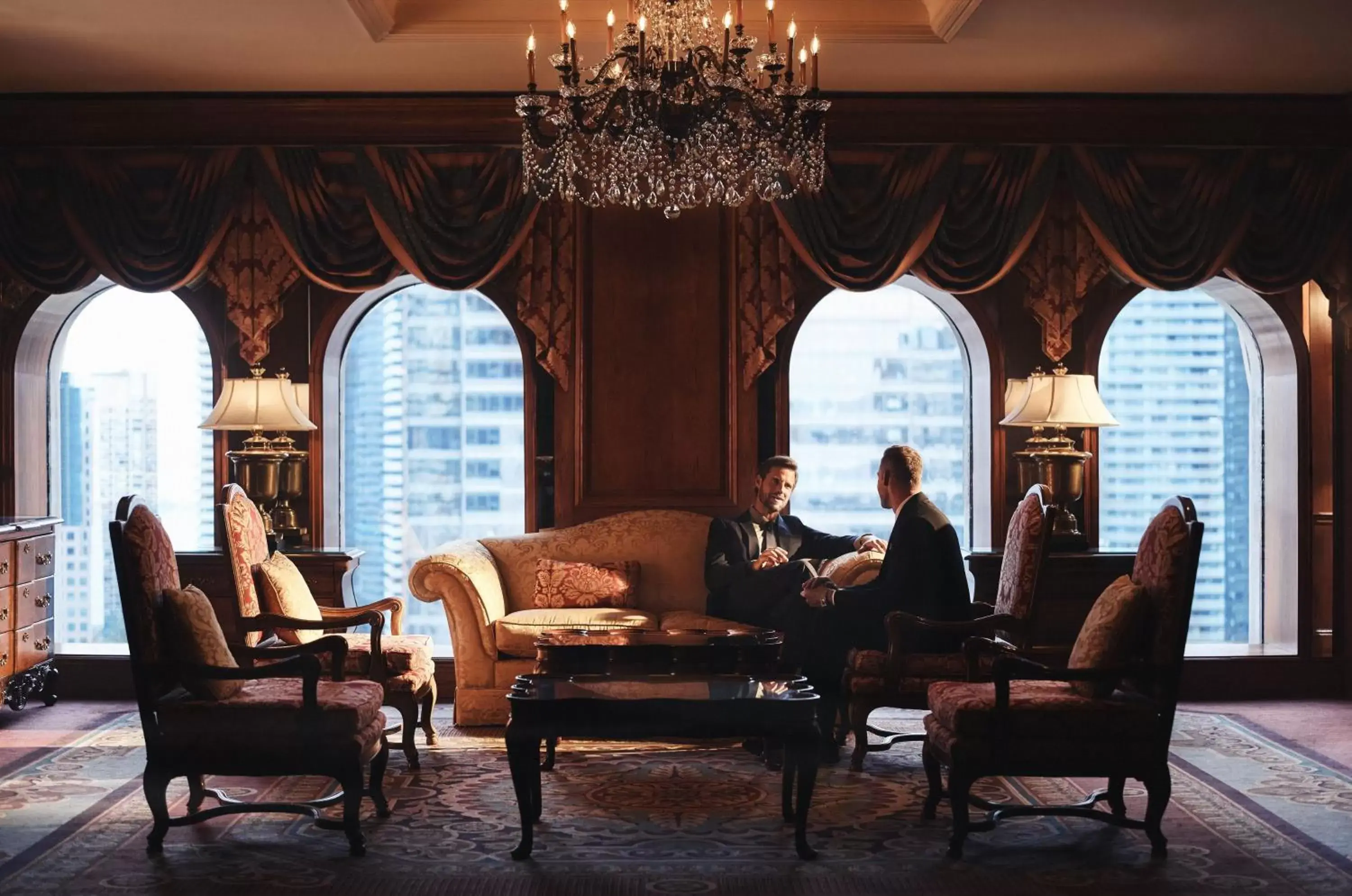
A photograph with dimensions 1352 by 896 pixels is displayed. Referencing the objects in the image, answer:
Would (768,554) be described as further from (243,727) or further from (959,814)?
(243,727)

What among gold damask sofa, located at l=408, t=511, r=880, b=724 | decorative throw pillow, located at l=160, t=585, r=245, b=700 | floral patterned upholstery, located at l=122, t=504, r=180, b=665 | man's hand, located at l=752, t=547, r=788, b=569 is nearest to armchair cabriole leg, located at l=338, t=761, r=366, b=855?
decorative throw pillow, located at l=160, t=585, r=245, b=700

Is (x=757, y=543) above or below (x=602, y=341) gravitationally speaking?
below

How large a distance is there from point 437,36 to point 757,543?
275 cm

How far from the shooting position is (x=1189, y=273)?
6965 mm

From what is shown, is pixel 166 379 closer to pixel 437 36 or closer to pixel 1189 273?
pixel 437 36

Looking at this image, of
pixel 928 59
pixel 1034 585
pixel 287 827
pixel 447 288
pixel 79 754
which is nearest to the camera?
pixel 287 827

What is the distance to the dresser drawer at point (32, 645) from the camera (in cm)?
640

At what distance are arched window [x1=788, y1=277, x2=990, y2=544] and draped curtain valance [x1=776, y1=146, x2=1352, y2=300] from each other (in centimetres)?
54

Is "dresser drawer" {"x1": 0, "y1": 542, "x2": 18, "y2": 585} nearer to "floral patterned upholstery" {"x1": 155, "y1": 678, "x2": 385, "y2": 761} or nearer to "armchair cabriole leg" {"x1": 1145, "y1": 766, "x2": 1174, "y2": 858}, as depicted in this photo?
"floral patterned upholstery" {"x1": 155, "y1": 678, "x2": 385, "y2": 761}

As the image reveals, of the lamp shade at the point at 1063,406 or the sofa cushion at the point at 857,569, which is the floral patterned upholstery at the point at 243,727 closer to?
the sofa cushion at the point at 857,569

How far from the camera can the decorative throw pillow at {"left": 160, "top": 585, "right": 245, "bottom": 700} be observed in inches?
166

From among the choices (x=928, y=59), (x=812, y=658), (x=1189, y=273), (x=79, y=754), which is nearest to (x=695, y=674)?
(x=812, y=658)

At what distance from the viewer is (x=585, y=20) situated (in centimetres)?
601

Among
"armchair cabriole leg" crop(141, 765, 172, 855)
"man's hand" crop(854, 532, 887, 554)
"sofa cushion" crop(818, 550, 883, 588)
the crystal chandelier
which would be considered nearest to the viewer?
"armchair cabriole leg" crop(141, 765, 172, 855)
